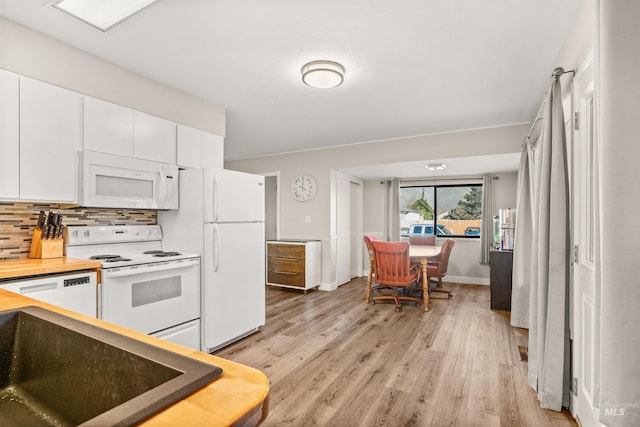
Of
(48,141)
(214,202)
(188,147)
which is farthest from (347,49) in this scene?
(48,141)

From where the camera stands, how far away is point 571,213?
1.97m

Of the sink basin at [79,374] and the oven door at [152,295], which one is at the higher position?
the sink basin at [79,374]

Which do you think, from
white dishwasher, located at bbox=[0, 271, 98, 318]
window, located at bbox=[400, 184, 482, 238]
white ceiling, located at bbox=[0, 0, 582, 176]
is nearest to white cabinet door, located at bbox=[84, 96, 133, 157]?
white ceiling, located at bbox=[0, 0, 582, 176]

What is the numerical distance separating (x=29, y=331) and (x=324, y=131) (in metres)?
3.95

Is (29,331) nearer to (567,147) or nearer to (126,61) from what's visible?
(126,61)

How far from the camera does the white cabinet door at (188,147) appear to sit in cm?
307

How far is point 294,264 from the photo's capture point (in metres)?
5.19

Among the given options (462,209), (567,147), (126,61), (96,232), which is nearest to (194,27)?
(126,61)

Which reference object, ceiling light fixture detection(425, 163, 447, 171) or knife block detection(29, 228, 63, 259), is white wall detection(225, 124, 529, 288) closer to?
ceiling light fixture detection(425, 163, 447, 171)

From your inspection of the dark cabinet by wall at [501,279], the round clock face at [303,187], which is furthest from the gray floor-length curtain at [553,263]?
the round clock face at [303,187]

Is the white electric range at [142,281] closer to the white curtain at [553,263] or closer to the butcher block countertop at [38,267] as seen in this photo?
the butcher block countertop at [38,267]

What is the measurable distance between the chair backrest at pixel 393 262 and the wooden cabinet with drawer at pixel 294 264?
1.24 metres

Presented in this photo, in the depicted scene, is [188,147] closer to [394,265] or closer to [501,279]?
[394,265]

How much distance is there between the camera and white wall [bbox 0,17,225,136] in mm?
2123
